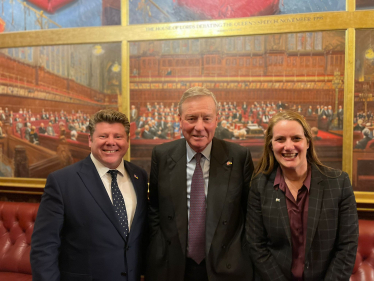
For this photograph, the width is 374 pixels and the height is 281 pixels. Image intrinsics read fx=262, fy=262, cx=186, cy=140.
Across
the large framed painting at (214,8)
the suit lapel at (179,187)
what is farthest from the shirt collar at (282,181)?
the large framed painting at (214,8)

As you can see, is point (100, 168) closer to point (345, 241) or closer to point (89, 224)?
point (89, 224)

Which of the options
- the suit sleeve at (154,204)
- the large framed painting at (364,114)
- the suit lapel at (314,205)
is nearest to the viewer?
the suit lapel at (314,205)

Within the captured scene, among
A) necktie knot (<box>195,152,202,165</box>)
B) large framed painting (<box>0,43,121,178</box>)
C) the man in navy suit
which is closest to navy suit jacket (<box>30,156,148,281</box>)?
the man in navy suit

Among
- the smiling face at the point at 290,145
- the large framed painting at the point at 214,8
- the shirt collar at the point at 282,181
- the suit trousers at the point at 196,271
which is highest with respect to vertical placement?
the large framed painting at the point at 214,8

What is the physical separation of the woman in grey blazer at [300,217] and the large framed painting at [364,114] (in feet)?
4.05

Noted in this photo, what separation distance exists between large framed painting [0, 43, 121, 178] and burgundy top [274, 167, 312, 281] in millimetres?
2190

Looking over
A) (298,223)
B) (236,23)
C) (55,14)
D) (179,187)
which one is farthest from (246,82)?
(55,14)

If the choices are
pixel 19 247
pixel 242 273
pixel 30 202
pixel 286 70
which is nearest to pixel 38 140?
pixel 30 202

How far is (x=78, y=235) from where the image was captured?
66.2 inches

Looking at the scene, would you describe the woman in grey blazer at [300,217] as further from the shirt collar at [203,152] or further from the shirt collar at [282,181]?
the shirt collar at [203,152]

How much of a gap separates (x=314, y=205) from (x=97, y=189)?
136 centimetres

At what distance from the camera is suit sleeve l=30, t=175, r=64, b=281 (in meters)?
1.60

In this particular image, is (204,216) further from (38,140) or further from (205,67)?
(38,140)

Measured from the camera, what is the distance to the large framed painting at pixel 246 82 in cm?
267
